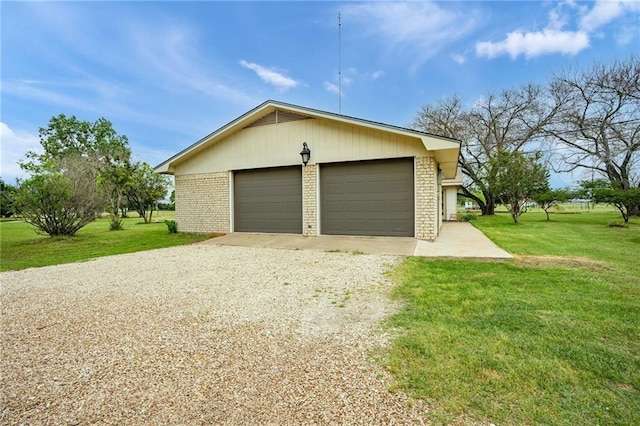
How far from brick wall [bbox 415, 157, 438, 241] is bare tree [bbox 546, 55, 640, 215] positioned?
17613 mm

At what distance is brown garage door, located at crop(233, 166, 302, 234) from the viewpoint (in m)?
10.5

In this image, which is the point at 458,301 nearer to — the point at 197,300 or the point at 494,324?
the point at 494,324

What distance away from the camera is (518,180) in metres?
15.8

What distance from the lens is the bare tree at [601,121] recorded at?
63.1 feet

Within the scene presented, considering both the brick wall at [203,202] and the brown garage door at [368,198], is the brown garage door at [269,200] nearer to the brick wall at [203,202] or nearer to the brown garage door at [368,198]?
the brick wall at [203,202]

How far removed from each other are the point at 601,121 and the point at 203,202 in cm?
2598

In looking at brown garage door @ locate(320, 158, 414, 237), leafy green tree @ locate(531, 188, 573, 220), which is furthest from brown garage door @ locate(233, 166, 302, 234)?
leafy green tree @ locate(531, 188, 573, 220)

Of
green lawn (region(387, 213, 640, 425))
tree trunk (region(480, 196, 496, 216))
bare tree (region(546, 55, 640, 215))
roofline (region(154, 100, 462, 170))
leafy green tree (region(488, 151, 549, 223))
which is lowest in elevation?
green lawn (region(387, 213, 640, 425))

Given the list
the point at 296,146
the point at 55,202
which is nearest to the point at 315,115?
the point at 296,146

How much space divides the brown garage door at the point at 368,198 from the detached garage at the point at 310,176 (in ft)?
0.10

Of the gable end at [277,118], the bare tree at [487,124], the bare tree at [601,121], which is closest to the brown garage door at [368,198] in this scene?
the gable end at [277,118]

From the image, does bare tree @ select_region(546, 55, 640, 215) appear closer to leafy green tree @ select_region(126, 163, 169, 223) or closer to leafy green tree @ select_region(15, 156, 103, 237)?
leafy green tree @ select_region(15, 156, 103, 237)

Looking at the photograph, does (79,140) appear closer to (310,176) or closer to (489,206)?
(310,176)

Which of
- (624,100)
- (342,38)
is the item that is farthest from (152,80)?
(624,100)
